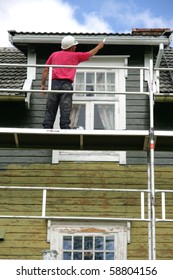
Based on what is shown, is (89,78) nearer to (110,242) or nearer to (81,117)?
(81,117)

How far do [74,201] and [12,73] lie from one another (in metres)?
3.12

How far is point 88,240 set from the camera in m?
11.7

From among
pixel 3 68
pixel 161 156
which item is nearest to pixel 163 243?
pixel 161 156

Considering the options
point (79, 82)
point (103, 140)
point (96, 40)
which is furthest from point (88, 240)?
point (96, 40)

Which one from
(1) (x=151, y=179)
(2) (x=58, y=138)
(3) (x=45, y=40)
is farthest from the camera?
(3) (x=45, y=40)

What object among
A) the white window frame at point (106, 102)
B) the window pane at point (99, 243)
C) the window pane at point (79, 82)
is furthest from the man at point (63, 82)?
the window pane at point (99, 243)

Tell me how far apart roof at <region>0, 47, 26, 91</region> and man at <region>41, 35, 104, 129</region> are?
1457 millimetres

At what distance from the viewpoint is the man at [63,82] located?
35.0ft

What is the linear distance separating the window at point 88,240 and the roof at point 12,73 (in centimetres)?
292

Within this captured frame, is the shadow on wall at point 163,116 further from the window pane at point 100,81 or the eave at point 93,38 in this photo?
the eave at point 93,38

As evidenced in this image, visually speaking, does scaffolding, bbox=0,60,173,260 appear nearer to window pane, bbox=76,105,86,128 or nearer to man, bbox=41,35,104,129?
man, bbox=41,35,104,129

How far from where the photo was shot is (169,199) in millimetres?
11844

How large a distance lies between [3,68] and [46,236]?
3.82m

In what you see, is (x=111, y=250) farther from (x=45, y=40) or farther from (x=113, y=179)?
(x=45, y=40)
